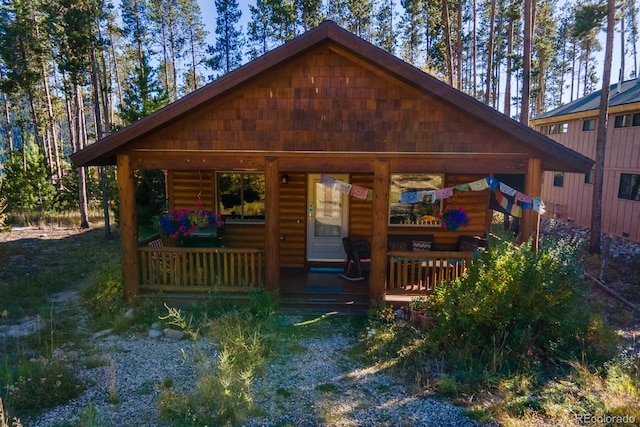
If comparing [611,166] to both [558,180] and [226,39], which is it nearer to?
[558,180]

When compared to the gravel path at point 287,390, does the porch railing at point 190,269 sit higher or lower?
higher

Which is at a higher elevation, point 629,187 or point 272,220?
point 629,187

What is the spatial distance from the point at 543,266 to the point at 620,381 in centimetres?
153

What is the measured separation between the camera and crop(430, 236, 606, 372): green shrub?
5328 millimetres

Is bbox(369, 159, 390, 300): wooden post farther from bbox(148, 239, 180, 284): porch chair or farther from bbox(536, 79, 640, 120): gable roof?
bbox(536, 79, 640, 120): gable roof

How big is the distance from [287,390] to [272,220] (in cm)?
310

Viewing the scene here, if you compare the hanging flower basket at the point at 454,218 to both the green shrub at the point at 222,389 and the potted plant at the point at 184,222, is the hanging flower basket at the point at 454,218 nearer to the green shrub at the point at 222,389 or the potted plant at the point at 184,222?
the green shrub at the point at 222,389

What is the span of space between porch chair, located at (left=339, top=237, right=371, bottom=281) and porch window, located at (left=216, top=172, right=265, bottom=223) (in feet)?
7.94

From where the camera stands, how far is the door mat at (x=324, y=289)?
776cm

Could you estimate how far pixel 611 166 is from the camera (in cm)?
1534

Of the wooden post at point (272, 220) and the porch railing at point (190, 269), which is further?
the porch railing at point (190, 269)

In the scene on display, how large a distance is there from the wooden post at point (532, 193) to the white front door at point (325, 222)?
3.92 meters

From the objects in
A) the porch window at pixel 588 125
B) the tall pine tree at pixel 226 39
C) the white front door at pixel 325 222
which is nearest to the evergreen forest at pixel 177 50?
the tall pine tree at pixel 226 39

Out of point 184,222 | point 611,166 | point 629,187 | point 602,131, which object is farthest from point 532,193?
point 611,166
